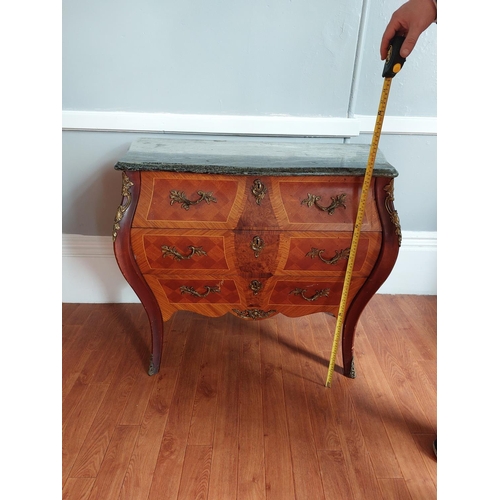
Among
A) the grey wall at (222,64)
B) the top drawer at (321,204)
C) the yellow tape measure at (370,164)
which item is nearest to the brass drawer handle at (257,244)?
the top drawer at (321,204)

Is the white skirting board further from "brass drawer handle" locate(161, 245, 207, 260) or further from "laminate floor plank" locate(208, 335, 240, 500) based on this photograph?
"brass drawer handle" locate(161, 245, 207, 260)

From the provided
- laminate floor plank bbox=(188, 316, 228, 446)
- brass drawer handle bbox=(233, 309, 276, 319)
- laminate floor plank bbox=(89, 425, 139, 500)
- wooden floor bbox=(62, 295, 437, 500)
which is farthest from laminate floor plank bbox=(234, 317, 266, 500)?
laminate floor plank bbox=(89, 425, 139, 500)

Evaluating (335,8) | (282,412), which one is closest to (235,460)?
(282,412)

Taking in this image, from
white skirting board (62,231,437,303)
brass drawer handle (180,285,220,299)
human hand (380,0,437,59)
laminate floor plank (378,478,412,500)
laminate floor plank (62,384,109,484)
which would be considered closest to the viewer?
human hand (380,0,437,59)

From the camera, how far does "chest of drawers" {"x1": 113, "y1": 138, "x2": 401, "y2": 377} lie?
2078 millimetres

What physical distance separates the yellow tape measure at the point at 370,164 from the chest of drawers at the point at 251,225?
4 centimetres

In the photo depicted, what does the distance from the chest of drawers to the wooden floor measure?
1.24ft

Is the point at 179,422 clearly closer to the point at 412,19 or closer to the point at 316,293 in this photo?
the point at 316,293

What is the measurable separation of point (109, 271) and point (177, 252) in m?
0.92

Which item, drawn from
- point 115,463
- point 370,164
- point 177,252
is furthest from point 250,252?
point 115,463

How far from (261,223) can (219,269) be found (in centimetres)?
26

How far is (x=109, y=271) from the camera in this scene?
2.95 metres
